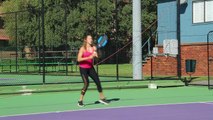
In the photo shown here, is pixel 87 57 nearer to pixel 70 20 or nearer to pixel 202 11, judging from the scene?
pixel 202 11

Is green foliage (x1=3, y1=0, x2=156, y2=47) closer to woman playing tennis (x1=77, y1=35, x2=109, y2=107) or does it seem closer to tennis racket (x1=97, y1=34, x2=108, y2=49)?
tennis racket (x1=97, y1=34, x2=108, y2=49)

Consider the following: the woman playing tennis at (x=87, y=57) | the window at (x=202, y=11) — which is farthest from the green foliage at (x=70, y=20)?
the woman playing tennis at (x=87, y=57)

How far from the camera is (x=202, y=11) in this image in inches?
1217

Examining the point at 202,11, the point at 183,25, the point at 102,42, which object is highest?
the point at 202,11

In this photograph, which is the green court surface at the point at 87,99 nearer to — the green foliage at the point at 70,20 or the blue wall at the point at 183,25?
the blue wall at the point at 183,25

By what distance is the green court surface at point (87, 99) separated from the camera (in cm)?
1357

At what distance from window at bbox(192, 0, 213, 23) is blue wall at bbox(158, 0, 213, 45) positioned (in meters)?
0.32

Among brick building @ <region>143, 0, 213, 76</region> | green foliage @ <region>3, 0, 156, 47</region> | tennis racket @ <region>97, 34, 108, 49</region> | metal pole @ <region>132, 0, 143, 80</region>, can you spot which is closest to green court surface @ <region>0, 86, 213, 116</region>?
metal pole @ <region>132, 0, 143, 80</region>

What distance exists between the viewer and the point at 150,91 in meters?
19.2

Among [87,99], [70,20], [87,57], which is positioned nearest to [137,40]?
[87,99]

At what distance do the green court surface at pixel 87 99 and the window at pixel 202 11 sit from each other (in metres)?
11.9

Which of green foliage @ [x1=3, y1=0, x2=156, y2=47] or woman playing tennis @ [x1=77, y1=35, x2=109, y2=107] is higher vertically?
green foliage @ [x1=3, y1=0, x2=156, y2=47]

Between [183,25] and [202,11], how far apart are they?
5.11 feet

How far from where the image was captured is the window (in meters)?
30.7
